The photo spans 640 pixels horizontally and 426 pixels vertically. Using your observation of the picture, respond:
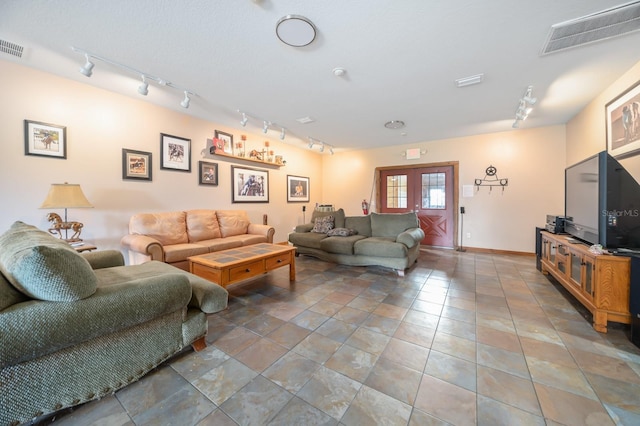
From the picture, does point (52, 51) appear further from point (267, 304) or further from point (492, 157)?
point (492, 157)

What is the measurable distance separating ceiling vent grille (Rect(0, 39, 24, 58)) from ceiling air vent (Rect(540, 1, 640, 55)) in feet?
16.1

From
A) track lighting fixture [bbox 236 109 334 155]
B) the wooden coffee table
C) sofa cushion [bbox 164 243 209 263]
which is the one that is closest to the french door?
track lighting fixture [bbox 236 109 334 155]

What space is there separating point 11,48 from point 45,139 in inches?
35.8

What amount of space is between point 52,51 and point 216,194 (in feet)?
8.65

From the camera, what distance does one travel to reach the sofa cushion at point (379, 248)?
3.47m

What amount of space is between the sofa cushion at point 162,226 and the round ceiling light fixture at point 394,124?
399 centimetres

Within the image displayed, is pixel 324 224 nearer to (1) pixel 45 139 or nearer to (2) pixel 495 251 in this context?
(2) pixel 495 251

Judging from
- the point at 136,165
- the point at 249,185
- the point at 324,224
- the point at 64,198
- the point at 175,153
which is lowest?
the point at 324,224

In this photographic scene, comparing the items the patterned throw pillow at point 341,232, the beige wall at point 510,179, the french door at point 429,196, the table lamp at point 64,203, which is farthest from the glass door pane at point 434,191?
the table lamp at point 64,203

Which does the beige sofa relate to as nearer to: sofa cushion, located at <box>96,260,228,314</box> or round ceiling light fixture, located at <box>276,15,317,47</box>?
sofa cushion, located at <box>96,260,228,314</box>

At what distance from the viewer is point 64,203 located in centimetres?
250

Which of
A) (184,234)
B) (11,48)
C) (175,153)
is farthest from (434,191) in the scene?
(11,48)

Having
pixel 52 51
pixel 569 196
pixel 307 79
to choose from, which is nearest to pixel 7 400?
pixel 52 51

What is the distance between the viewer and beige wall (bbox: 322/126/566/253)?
14.6 ft
